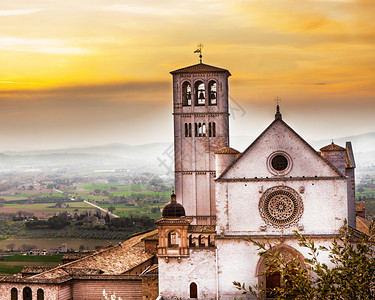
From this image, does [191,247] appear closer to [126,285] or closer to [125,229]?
[126,285]

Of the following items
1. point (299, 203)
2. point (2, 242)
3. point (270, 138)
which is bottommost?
point (2, 242)

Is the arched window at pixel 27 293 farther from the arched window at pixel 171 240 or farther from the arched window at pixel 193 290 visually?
the arched window at pixel 193 290

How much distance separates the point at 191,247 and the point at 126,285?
4862mm

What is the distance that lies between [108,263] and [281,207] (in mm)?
13276

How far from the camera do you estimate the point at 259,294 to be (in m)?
33.6

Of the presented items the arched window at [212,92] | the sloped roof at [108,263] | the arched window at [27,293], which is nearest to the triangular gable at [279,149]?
the sloped roof at [108,263]

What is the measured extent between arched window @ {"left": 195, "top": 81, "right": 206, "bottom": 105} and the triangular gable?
11940 millimetres

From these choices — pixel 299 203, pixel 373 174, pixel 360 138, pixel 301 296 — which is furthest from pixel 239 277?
pixel 373 174

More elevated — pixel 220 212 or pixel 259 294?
pixel 220 212

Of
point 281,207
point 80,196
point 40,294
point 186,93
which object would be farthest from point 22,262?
point 80,196

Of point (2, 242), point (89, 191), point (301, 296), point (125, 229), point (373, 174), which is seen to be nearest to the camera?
point (301, 296)

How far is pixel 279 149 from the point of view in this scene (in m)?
35.3

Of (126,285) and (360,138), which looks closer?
(126,285)

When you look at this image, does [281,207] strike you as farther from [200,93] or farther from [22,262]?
[22,262]
